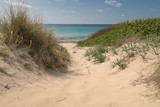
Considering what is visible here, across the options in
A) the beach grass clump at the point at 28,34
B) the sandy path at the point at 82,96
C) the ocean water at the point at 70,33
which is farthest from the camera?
the ocean water at the point at 70,33

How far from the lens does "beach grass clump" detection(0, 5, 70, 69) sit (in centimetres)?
310

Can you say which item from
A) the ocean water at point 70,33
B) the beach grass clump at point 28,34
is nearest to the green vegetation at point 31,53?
the beach grass clump at point 28,34

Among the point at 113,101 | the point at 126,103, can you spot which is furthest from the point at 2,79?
the point at 126,103

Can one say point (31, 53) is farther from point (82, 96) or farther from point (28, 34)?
point (82, 96)

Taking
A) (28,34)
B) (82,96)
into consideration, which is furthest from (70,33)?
(82,96)

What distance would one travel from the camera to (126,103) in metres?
1.64

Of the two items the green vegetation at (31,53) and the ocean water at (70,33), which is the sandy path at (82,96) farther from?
the ocean water at (70,33)

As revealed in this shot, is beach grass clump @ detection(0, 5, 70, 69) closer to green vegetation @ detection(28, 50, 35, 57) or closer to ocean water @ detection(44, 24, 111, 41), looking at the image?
green vegetation @ detection(28, 50, 35, 57)

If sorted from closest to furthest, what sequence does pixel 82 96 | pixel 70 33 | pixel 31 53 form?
pixel 82 96 < pixel 31 53 < pixel 70 33

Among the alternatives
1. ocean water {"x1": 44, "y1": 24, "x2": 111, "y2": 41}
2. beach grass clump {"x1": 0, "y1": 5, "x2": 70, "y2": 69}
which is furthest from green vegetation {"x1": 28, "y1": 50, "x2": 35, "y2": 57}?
ocean water {"x1": 44, "y1": 24, "x2": 111, "y2": 41}

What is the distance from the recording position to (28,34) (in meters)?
3.35

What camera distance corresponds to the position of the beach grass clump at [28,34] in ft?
10.2

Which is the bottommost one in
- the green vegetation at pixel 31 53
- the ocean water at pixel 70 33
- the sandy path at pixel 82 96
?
the sandy path at pixel 82 96

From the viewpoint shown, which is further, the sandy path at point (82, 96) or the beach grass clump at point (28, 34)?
the beach grass clump at point (28, 34)
